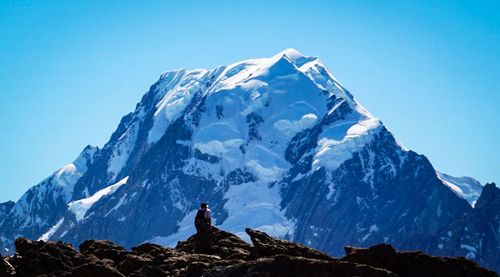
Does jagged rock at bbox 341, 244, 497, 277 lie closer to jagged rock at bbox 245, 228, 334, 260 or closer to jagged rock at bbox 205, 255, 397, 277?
jagged rock at bbox 245, 228, 334, 260

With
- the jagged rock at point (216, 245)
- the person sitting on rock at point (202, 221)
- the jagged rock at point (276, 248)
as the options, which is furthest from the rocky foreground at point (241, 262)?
the person sitting on rock at point (202, 221)

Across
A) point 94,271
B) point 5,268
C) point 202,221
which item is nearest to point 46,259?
point 5,268

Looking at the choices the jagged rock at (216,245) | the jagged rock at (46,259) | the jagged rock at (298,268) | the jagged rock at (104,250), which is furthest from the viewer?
the jagged rock at (216,245)

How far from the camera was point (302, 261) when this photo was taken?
1340 inches

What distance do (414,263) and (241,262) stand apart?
6740mm

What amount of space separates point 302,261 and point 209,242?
12323mm

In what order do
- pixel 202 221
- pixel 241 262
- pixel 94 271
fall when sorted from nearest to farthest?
pixel 241 262
pixel 94 271
pixel 202 221

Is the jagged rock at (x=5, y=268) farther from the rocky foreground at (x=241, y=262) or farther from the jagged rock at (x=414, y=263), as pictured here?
the jagged rock at (x=414, y=263)

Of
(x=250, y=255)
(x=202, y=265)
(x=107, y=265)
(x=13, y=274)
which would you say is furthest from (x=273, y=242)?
(x=13, y=274)

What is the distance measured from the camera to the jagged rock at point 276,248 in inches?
1523

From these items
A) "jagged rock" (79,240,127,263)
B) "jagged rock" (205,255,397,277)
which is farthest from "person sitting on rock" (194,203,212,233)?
"jagged rock" (205,255,397,277)

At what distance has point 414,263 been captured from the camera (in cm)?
3788

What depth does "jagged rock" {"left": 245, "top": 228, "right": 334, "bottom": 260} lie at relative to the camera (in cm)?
3869

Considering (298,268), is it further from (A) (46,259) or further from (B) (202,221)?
(B) (202,221)
